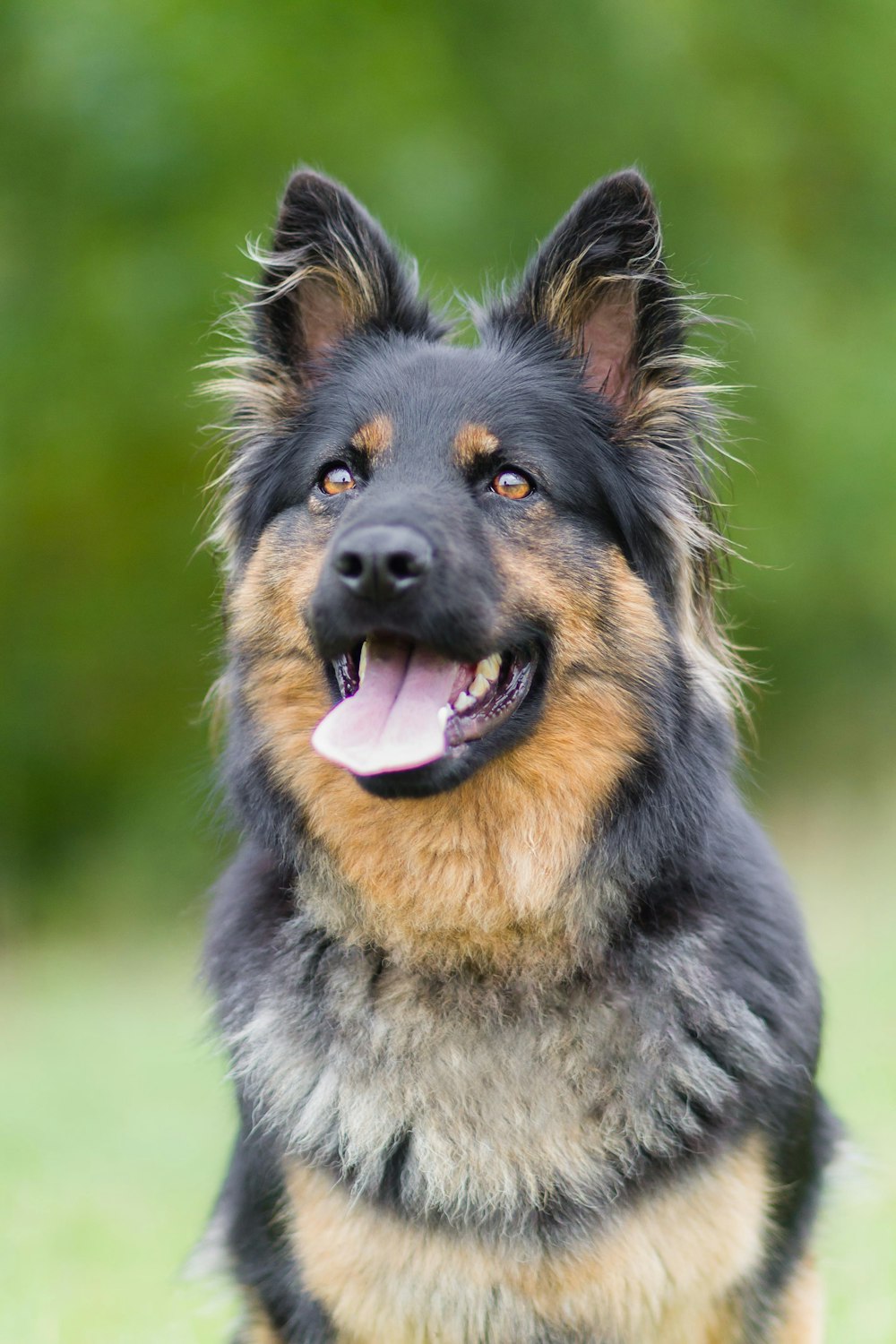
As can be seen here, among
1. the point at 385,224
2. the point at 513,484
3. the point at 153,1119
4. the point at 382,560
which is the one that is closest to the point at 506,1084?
the point at 382,560

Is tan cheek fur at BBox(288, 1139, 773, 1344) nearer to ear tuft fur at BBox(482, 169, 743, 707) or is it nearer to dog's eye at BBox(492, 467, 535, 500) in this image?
ear tuft fur at BBox(482, 169, 743, 707)

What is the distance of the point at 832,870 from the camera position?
1153cm

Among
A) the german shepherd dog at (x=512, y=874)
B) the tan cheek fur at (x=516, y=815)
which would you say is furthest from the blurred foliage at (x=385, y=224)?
the tan cheek fur at (x=516, y=815)

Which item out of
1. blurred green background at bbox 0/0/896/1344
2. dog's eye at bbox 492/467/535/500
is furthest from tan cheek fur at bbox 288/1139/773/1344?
blurred green background at bbox 0/0/896/1344

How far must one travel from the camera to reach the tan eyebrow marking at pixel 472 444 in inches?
152

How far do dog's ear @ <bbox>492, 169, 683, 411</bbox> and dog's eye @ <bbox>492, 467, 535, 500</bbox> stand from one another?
0.43 meters

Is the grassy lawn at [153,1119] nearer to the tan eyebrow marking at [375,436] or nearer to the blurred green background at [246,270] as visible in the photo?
the blurred green background at [246,270]

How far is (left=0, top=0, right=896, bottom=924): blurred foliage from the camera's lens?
12.8m

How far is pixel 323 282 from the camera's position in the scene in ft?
14.2

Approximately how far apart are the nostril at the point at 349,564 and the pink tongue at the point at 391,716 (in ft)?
1.10

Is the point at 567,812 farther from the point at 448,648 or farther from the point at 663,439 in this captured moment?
the point at 663,439

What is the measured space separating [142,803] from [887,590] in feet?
26.7

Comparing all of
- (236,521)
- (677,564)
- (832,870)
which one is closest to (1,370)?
(832,870)

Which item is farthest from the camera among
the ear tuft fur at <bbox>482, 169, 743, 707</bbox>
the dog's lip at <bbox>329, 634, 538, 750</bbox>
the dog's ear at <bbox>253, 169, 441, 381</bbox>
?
the dog's ear at <bbox>253, 169, 441, 381</bbox>
